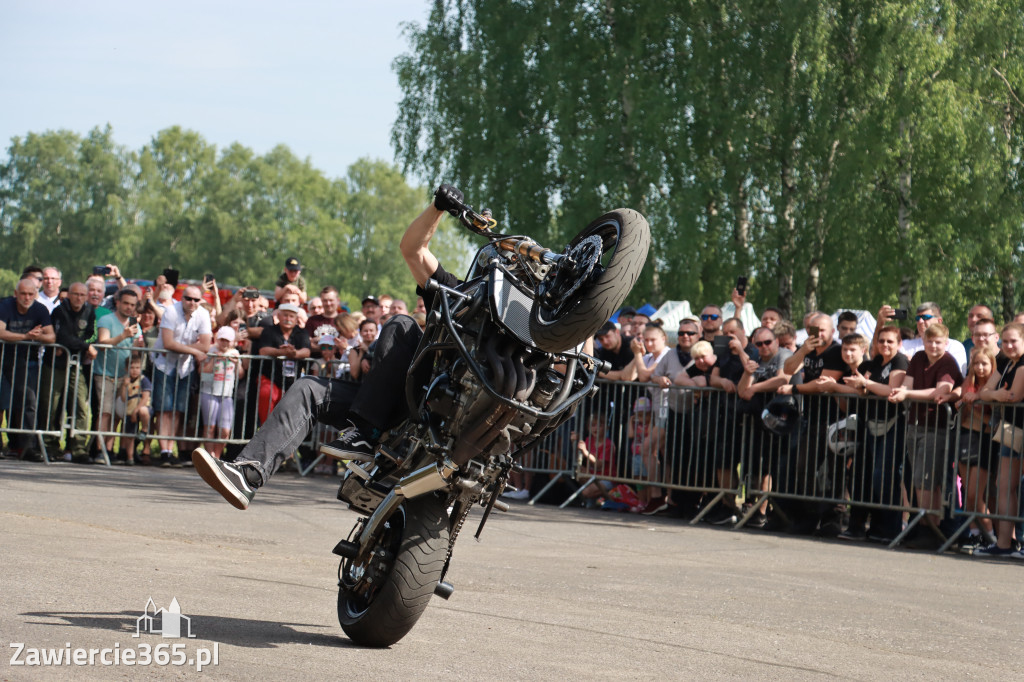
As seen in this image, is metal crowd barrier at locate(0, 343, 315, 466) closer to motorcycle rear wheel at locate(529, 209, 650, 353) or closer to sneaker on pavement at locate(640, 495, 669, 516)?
sneaker on pavement at locate(640, 495, 669, 516)

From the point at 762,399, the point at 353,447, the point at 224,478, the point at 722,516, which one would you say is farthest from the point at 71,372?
the point at 224,478

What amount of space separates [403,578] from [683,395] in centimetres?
830

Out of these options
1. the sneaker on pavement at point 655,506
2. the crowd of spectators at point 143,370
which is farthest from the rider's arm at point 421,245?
the crowd of spectators at point 143,370

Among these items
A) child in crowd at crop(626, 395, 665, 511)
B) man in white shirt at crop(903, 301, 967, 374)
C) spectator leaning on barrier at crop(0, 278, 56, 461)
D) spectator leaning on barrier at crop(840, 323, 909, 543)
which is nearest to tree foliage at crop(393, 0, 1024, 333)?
man in white shirt at crop(903, 301, 967, 374)

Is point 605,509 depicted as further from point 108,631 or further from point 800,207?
point 800,207

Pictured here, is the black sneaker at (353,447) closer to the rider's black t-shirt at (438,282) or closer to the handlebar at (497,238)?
the rider's black t-shirt at (438,282)

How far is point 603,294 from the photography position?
5047 mm

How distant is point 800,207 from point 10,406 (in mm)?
21298

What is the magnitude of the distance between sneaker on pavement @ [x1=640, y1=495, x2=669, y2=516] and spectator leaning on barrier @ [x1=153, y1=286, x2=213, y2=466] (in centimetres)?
530

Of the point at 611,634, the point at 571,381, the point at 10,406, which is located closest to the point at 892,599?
the point at 611,634

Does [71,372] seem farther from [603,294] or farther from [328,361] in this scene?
[603,294]

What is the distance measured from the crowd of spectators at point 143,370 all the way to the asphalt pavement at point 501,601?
9.75 feet

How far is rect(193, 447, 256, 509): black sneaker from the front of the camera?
5.48 m

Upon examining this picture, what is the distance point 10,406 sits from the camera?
46.6 feet
